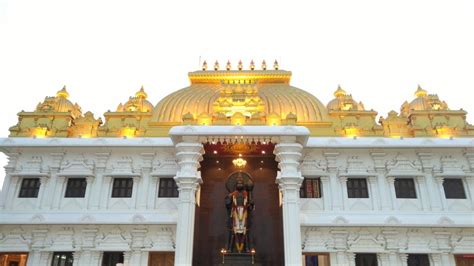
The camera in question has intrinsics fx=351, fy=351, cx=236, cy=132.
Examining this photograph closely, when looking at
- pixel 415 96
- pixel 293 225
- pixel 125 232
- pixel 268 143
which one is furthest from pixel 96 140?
pixel 415 96

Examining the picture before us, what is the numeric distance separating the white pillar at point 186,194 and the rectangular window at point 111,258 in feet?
13.6

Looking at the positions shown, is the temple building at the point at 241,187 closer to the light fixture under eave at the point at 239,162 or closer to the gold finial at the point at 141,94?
the light fixture under eave at the point at 239,162

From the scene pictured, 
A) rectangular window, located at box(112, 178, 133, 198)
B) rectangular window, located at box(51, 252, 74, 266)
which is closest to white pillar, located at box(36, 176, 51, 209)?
rectangular window, located at box(51, 252, 74, 266)

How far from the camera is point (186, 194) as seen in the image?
14344mm

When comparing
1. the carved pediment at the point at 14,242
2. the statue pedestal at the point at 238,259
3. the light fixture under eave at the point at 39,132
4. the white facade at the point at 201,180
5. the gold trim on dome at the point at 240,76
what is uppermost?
the gold trim on dome at the point at 240,76

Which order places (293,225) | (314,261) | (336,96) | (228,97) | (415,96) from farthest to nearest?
1. (314,261)
2. (336,96)
3. (415,96)
4. (228,97)
5. (293,225)

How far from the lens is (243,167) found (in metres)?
17.6

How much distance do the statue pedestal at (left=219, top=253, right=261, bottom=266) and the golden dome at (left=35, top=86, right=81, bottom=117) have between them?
11803mm

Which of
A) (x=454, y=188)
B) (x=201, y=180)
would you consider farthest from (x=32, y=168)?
(x=454, y=188)

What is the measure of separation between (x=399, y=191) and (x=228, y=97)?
9.63 metres

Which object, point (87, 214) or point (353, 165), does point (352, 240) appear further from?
point (87, 214)

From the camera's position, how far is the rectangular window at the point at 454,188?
16.4 m

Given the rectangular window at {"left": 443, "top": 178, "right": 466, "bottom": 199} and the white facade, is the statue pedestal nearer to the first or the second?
the white facade

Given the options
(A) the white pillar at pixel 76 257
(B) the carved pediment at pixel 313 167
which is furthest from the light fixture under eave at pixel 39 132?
(B) the carved pediment at pixel 313 167
